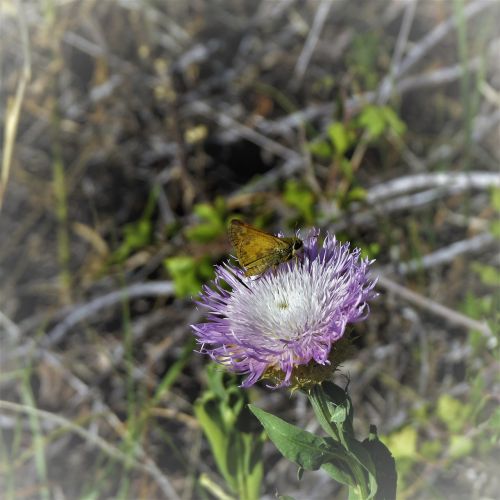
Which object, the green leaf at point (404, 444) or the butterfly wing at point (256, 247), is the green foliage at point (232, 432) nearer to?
the butterfly wing at point (256, 247)

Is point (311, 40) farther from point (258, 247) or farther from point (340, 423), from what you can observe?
point (340, 423)

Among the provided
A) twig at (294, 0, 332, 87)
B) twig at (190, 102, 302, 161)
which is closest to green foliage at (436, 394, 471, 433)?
twig at (190, 102, 302, 161)

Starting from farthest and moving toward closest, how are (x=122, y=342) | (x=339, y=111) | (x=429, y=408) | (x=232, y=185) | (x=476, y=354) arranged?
1. (x=232, y=185)
2. (x=122, y=342)
3. (x=339, y=111)
4. (x=429, y=408)
5. (x=476, y=354)

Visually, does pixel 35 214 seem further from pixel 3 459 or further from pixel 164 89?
pixel 3 459

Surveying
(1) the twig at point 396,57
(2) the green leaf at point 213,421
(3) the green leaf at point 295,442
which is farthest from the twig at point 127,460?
(1) the twig at point 396,57

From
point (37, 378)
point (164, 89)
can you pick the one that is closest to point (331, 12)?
point (164, 89)

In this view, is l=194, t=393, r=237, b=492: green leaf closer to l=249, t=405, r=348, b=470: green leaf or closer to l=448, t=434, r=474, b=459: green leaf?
l=249, t=405, r=348, b=470: green leaf
